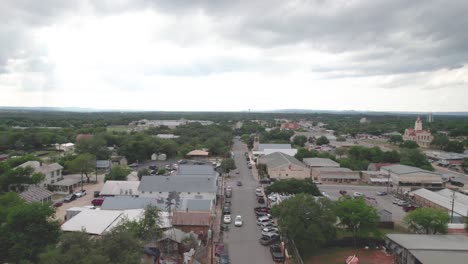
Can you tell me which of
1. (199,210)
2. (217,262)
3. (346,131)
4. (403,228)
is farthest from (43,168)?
(346,131)

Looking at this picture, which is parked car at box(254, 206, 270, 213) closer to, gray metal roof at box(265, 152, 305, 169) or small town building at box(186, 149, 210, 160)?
gray metal roof at box(265, 152, 305, 169)

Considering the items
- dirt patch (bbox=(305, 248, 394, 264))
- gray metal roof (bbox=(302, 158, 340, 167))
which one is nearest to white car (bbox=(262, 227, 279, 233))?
dirt patch (bbox=(305, 248, 394, 264))

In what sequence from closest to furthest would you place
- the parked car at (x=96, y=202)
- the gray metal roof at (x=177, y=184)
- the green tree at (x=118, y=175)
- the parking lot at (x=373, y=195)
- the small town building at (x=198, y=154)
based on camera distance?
the parked car at (x=96, y=202)
the parking lot at (x=373, y=195)
the gray metal roof at (x=177, y=184)
the green tree at (x=118, y=175)
the small town building at (x=198, y=154)

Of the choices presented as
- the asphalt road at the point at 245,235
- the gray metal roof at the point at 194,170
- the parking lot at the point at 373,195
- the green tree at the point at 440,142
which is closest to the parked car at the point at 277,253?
the asphalt road at the point at 245,235

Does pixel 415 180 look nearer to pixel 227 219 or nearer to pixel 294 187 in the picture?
pixel 294 187

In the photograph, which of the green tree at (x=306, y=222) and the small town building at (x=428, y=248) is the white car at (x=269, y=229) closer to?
the green tree at (x=306, y=222)

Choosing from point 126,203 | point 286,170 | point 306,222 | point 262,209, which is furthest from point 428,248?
point 286,170
